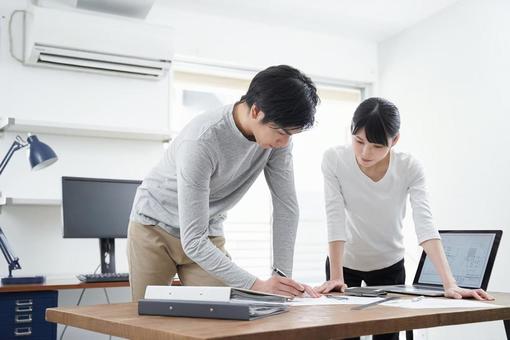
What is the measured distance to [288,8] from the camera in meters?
3.64

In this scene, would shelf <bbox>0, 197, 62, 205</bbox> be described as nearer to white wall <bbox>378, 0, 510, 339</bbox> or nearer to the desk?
the desk

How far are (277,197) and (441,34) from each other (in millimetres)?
2451

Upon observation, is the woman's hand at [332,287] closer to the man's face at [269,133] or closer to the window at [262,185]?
the man's face at [269,133]

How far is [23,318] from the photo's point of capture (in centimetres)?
242

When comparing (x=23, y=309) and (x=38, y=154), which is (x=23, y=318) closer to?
(x=23, y=309)

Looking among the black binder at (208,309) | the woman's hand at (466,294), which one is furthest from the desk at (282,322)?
the woman's hand at (466,294)

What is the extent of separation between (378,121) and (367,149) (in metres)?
0.11

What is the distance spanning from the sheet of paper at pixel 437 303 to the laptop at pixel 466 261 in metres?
0.29

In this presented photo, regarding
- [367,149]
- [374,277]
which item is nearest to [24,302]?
Answer: [374,277]

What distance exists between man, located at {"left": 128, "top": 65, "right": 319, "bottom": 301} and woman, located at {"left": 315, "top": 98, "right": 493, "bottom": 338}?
32 centimetres

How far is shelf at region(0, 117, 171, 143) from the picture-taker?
2.90 metres

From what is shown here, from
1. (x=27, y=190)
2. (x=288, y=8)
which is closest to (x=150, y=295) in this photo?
(x=27, y=190)

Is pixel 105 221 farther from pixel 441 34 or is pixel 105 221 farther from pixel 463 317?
pixel 441 34

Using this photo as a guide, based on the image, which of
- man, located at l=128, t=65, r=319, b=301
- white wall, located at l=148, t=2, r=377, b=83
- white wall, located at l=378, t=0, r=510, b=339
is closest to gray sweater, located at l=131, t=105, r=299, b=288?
man, located at l=128, t=65, r=319, b=301
